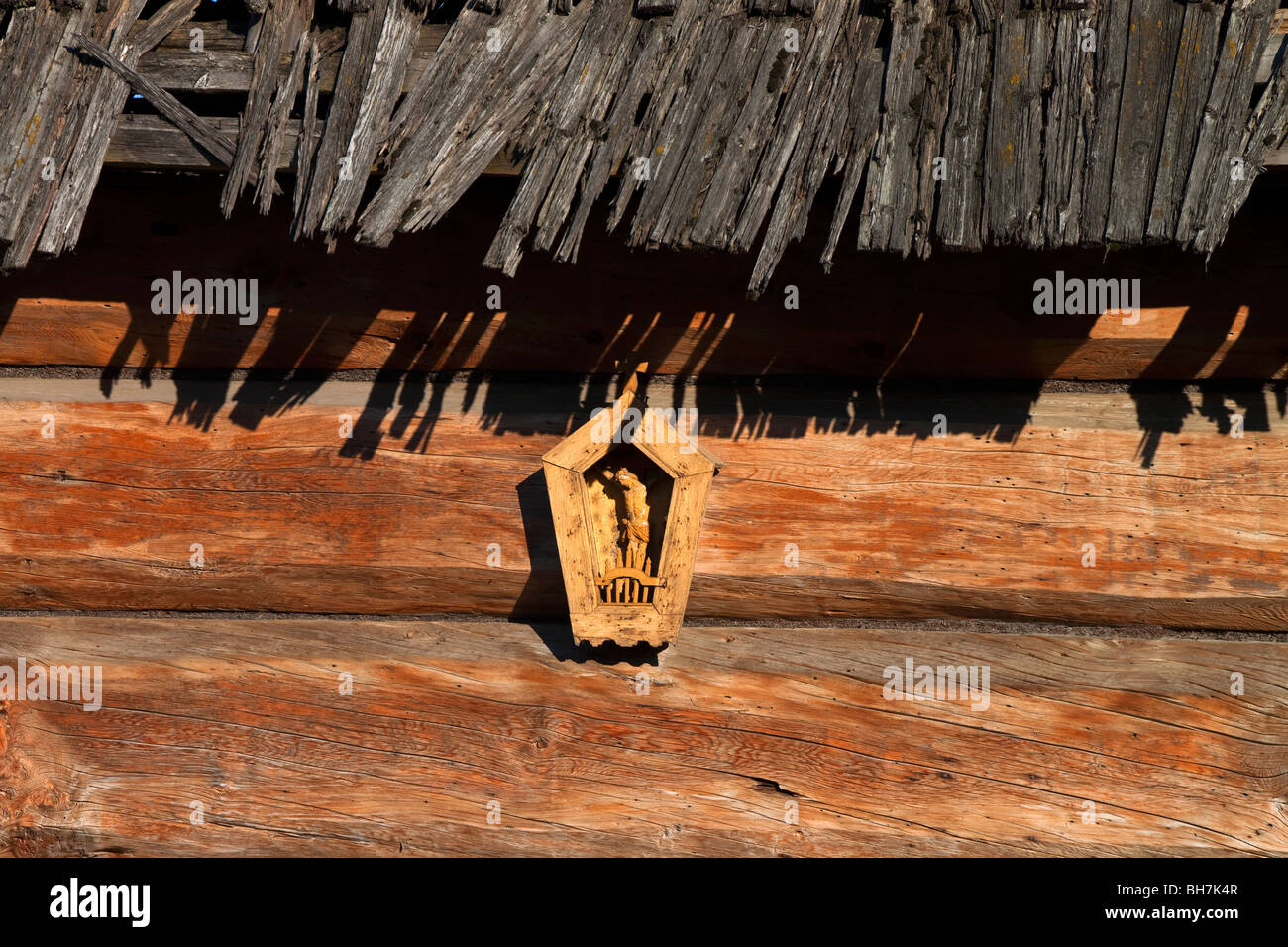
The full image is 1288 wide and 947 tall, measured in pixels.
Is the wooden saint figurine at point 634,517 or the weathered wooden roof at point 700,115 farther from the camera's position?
the wooden saint figurine at point 634,517

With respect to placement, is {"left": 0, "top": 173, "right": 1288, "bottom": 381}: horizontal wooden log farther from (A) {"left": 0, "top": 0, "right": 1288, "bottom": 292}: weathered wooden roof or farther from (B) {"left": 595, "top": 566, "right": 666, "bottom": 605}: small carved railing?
(B) {"left": 595, "top": 566, "right": 666, "bottom": 605}: small carved railing

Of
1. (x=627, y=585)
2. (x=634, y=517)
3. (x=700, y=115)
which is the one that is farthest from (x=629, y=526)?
(x=700, y=115)

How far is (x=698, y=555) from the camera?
3.53 meters

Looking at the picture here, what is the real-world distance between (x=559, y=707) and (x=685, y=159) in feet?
5.73

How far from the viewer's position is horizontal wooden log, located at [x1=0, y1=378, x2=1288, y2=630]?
3.41 metres

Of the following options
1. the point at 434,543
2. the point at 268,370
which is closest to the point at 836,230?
the point at 434,543

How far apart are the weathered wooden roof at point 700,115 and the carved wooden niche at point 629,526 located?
61 cm

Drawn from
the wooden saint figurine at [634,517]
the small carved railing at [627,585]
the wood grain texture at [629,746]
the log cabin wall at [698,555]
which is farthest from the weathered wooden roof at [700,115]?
the wood grain texture at [629,746]

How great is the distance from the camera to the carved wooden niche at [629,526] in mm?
Answer: 3383

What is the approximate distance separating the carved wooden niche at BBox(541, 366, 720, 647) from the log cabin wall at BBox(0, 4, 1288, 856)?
0.47 ft

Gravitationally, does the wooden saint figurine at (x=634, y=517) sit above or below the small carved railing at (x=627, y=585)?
above

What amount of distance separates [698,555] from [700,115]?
1.36 meters

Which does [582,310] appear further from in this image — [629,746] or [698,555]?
[629,746]

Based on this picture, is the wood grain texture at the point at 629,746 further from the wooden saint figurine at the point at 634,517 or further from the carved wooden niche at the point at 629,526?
the wooden saint figurine at the point at 634,517
